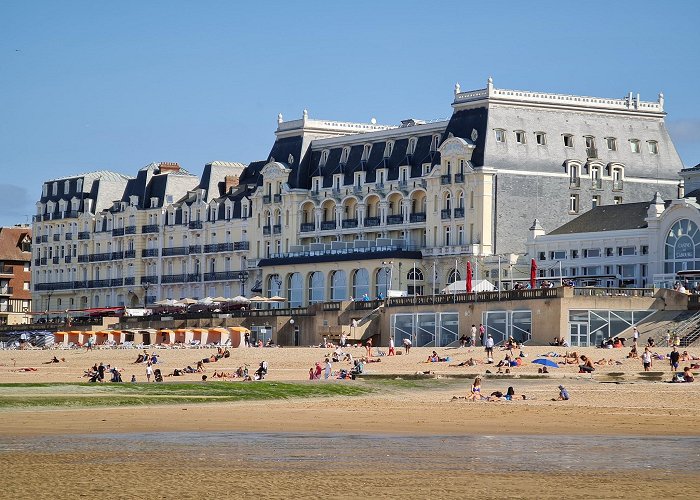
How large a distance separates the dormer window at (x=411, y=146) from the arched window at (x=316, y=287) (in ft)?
33.4

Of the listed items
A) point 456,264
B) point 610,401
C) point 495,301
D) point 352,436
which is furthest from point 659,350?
point 352,436

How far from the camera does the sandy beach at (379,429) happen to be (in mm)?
26750

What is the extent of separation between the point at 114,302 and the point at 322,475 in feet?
352

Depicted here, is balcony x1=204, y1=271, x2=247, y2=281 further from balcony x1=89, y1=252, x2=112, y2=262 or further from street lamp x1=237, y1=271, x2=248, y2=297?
balcony x1=89, y1=252, x2=112, y2=262

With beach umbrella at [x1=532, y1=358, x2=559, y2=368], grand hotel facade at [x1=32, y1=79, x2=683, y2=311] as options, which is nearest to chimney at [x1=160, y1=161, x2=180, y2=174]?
grand hotel facade at [x1=32, y1=79, x2=683, y2=311]

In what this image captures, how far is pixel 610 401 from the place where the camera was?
49.9m

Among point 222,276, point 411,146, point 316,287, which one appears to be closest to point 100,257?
point 222,276

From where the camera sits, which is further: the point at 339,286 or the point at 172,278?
the point at 172,278

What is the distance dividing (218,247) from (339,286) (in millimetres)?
20667

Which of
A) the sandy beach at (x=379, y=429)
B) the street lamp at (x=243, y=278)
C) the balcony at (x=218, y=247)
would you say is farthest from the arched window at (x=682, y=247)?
the balcony at (x=218, y=247)

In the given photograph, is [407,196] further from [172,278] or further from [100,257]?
[100,257]

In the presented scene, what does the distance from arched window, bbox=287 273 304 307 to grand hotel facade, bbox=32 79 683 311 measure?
12 centimetres

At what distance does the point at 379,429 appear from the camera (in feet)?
127

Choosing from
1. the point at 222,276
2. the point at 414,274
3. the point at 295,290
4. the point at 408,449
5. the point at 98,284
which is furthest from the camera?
the point at 98,284
